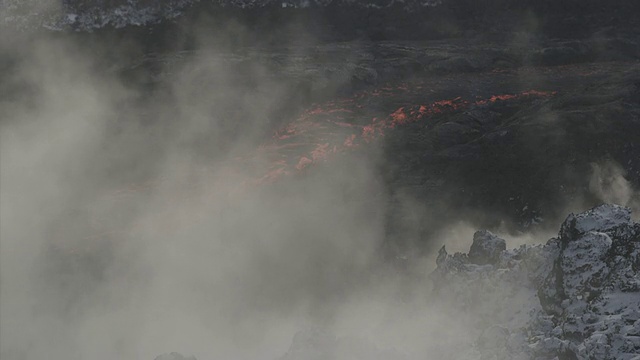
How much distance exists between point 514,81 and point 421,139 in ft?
37.4

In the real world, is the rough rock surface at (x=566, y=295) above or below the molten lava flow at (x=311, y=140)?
above

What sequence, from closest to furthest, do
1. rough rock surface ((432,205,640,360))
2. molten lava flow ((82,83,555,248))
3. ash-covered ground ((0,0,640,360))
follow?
rough rock surface ((432,205,640,360))
ash-covered ground ((0,0,640,360))
molten lava flow ((82,83,555,248))

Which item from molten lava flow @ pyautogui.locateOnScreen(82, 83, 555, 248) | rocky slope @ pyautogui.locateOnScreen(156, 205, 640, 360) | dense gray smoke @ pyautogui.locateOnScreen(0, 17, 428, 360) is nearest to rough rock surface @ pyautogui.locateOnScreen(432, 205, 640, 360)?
rocky slope @ pyautogui.locateOnScreen(156, 205, 640, 360)

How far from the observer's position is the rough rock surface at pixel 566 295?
9.01 m

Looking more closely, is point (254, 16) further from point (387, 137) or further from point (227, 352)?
point (227, 352)

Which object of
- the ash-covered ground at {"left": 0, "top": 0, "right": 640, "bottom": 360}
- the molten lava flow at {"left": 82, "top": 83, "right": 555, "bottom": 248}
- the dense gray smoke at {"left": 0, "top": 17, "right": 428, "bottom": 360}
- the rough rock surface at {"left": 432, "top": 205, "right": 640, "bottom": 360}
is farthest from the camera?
the molten lava flow at {"left": 82, "top": 83, "right": 555, "bottom": 248}

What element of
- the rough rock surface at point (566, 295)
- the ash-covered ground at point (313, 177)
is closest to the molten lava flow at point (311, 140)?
the ash-covered ground at point (313, 177)

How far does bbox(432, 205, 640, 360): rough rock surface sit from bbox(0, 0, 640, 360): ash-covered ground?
0.13ft

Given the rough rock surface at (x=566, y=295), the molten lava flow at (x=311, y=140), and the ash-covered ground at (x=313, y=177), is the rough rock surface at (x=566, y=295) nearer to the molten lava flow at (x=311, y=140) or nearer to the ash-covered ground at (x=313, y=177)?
the ash-covered ground at (x=313, y=177)

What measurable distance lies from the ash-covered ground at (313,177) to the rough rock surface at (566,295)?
39mm

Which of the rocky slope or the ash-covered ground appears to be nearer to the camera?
the rocky slope

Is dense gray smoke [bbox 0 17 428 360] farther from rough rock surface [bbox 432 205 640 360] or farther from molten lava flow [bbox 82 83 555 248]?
rough rock surface [bbox 432 205 640 360]

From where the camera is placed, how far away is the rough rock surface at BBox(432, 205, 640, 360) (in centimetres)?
901

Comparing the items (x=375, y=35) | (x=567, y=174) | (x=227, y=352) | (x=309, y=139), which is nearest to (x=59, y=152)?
(x=309, y=139)
